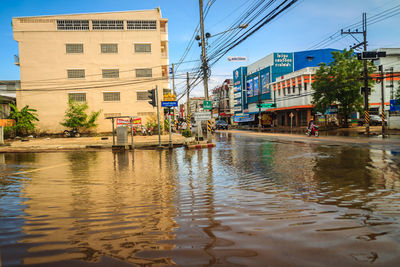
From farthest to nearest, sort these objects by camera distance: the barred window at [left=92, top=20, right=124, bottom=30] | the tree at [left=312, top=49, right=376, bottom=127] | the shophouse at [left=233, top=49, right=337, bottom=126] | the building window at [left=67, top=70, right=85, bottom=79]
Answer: the shophouse at [left=233, top=49, right=337, bottom=126]
the barred window at [left=92, top=20, right=124, bottom=30]
the tree at [left=312, top=49, right=376, bottom=127]
the building window at [left=67, top=70, right=85, bottom=79]

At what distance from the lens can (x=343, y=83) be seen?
3444 cm

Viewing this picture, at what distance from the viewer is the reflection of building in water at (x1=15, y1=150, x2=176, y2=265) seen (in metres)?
2.96

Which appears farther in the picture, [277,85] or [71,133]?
[277,85]

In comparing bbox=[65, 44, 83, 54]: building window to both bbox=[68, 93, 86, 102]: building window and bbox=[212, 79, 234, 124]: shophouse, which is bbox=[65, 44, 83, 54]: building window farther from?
bbox=[212, 79, 234, 124]: shophouse

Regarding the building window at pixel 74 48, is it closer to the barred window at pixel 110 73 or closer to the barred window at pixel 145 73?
the barred window at pixel 110 73

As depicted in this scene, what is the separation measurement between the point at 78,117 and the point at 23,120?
611cm

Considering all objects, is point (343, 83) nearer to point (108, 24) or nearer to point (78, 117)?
point (108, 24)

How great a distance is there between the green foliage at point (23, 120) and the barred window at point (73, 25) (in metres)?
11.0

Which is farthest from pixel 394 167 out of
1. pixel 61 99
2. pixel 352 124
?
pixel 352 124

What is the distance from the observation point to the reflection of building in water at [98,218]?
2.96 metres

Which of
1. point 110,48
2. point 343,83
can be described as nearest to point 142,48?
point 110,48

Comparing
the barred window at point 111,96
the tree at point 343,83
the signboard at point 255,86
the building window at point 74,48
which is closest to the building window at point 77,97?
the barred window at point 111,96

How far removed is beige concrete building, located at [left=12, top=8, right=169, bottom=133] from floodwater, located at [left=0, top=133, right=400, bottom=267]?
28.7 meters

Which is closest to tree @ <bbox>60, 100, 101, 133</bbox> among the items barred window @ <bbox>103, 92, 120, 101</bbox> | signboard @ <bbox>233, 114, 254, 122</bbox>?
barred window @ <bbox>103, 92, 120, 101</bbox>
